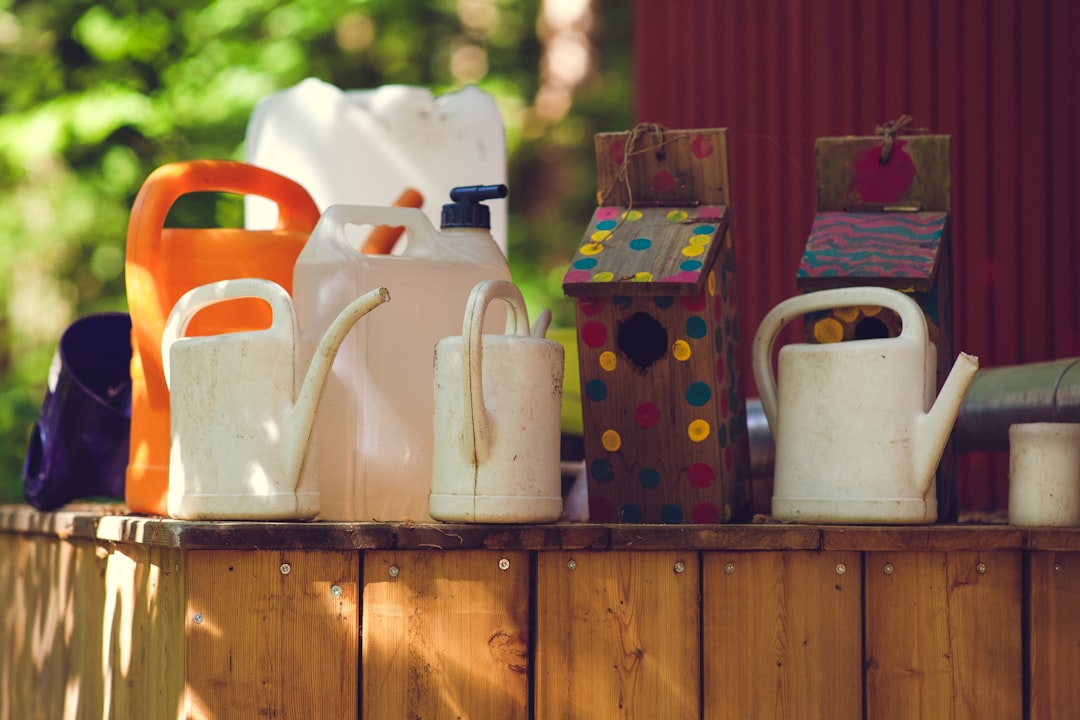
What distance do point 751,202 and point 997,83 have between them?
0.74 metres

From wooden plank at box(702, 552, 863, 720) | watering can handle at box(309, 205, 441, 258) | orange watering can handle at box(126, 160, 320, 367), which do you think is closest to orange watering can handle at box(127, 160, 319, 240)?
orange watering can handle at box(126, 160, 320, 367)

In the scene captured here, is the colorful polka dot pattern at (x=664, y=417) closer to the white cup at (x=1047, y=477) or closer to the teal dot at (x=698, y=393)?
the teal dot at (x=698, y=393)

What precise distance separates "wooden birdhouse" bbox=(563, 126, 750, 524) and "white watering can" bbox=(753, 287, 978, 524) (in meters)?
0.11

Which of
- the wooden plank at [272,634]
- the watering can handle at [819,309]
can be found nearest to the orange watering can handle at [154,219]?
the wooden plank at [272,634]

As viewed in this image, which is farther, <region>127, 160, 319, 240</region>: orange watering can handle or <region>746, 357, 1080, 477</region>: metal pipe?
<region>746, 357, 1080, 477</region>: metal pipe

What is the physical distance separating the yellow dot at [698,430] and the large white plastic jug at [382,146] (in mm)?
1402

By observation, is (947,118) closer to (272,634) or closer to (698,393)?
(698,393)

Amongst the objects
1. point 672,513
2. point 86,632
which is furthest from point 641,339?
point 86,632

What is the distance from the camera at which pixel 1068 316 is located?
3396 mm

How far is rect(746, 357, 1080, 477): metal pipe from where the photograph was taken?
2.25m

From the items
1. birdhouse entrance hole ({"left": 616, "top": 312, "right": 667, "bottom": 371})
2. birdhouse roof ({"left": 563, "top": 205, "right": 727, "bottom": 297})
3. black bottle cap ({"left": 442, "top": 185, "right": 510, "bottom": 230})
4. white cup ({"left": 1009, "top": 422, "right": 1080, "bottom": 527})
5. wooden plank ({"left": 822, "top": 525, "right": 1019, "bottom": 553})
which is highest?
black bottle cap ({"left": 442, "top": 185, "right": 510, "bottom": 230})

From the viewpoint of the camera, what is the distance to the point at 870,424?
1849 mm

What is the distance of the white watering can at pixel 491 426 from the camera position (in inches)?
67.1

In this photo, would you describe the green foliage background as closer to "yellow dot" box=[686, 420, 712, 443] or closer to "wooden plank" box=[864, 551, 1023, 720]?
"yellow dot" box=[686, 420, 712, 443]
